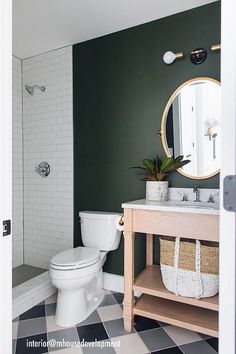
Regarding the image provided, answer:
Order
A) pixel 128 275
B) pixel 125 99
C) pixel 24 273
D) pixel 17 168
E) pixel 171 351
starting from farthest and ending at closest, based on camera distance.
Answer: pixel 17 168, pixel 24 273, pixel 125 99, pixel 128 275, pixel 171 351

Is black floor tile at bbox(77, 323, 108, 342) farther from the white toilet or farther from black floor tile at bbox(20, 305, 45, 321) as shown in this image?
black floor tile at bbox(20, 305, 45, 321)

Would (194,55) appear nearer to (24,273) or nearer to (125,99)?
(125,99)

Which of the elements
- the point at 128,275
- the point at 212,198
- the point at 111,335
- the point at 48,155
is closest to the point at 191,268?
the point at 128,275

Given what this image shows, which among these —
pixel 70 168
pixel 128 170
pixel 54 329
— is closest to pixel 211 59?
pixel 128 170

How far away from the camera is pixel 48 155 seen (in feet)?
8.71

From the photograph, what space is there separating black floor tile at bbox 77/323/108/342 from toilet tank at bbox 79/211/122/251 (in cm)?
59

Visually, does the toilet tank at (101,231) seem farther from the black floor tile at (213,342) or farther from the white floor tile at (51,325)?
the black floor tile at (213,342)

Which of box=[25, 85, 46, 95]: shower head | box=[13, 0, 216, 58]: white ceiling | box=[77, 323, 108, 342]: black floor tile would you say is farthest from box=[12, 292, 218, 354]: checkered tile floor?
box=[13, 0, 216, 58]: white ceiling

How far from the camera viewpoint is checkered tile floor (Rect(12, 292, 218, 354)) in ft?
4.94

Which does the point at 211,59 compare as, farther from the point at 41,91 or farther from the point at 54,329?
the point at 54,329

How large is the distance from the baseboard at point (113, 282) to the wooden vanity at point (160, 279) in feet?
1.40

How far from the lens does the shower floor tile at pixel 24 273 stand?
Answer: 2.50 metres

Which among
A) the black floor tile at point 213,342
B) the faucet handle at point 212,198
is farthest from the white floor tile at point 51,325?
the faucet handle at point 212,198

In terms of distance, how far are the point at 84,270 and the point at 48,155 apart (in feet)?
4.51
